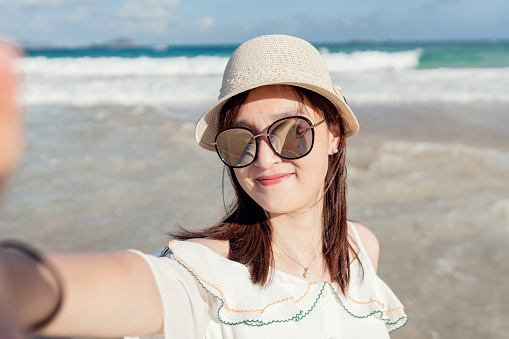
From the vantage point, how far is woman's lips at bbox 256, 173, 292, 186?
5.89 feet

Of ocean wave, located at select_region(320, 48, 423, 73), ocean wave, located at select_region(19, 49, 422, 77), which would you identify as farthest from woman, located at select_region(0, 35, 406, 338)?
ocean wave, located at select_region(320, 48, 423, 73)

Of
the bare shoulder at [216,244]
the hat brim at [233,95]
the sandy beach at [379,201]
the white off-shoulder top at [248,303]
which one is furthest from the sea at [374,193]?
the bare shoulder at [216,244]

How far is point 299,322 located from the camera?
5.64 ft

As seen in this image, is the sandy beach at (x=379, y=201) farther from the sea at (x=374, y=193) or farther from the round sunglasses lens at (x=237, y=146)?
the round sunglasses lens at (x=237, y=146)

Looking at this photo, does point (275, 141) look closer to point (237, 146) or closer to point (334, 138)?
point (237, 146)

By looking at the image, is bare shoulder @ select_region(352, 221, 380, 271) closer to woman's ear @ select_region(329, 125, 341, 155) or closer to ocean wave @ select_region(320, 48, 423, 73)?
woman's ear @ select_region(329, 125, 341, 155)

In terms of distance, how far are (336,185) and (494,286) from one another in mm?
2006

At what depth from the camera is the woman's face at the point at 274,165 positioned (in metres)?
1.78

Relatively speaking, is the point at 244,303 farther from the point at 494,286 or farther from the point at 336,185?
the point at 494,286

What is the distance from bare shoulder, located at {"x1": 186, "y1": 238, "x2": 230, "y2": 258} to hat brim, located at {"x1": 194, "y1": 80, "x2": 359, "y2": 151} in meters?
0.46

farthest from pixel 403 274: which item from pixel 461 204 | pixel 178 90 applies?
pixel 178 90

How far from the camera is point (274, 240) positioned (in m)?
1.98

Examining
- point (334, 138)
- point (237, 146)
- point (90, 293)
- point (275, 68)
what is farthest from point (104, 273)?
point (334, 138)

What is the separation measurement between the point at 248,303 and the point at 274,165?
1.71 feet
